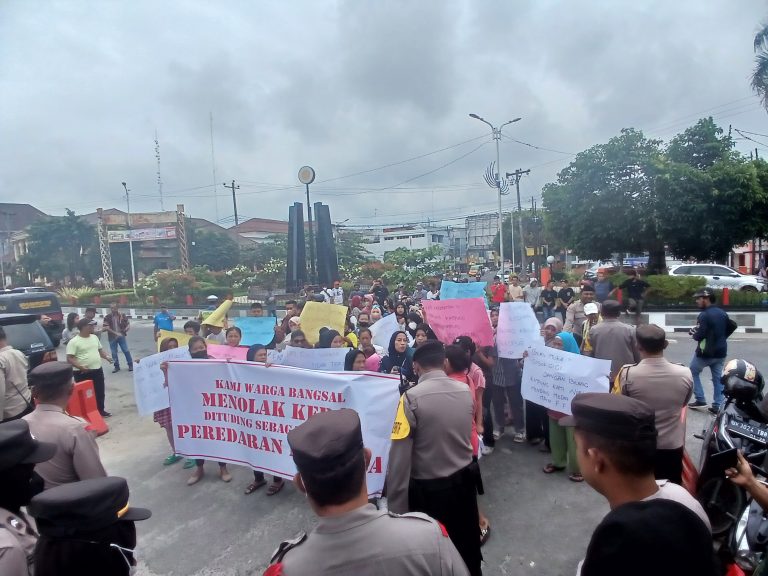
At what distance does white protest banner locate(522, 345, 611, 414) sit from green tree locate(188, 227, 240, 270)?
4902cm

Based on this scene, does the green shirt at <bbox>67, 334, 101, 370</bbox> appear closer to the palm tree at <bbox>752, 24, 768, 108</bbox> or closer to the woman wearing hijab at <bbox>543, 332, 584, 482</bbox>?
the woman wearing hijab at <bbox>543, 332, 584, 482</bbox>

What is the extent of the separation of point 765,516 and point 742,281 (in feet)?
77.9

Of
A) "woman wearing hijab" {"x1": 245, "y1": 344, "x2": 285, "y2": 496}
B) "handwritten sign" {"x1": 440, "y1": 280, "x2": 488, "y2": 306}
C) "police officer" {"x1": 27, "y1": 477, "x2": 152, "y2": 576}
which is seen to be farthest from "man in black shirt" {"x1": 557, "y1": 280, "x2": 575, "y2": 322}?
"police officer" {"x1": 27, "y1": 477, "x2": 152, "y2": 576}

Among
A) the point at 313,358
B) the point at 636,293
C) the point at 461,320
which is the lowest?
the point at 636,293

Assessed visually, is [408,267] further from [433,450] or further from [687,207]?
[433,450]

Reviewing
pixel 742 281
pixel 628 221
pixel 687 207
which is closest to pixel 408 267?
pixel 628 221

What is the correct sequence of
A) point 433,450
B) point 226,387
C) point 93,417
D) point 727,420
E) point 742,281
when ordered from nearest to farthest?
point 433,450 < point 727,420 < point 226,387 < point 93,417 < point 742,281

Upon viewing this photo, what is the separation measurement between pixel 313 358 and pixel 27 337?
19.2 ft

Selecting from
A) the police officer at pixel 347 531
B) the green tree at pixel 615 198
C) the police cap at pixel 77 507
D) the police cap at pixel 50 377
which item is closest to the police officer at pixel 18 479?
the police cap at pixel 77 507

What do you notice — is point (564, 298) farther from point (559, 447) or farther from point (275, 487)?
point (275, 487)

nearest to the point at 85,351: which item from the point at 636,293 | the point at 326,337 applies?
the point at 326,337

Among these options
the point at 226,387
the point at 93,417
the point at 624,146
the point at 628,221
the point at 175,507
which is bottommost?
the point at 175,507

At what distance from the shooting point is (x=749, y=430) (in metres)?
3.57

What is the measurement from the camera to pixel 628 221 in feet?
62.5
